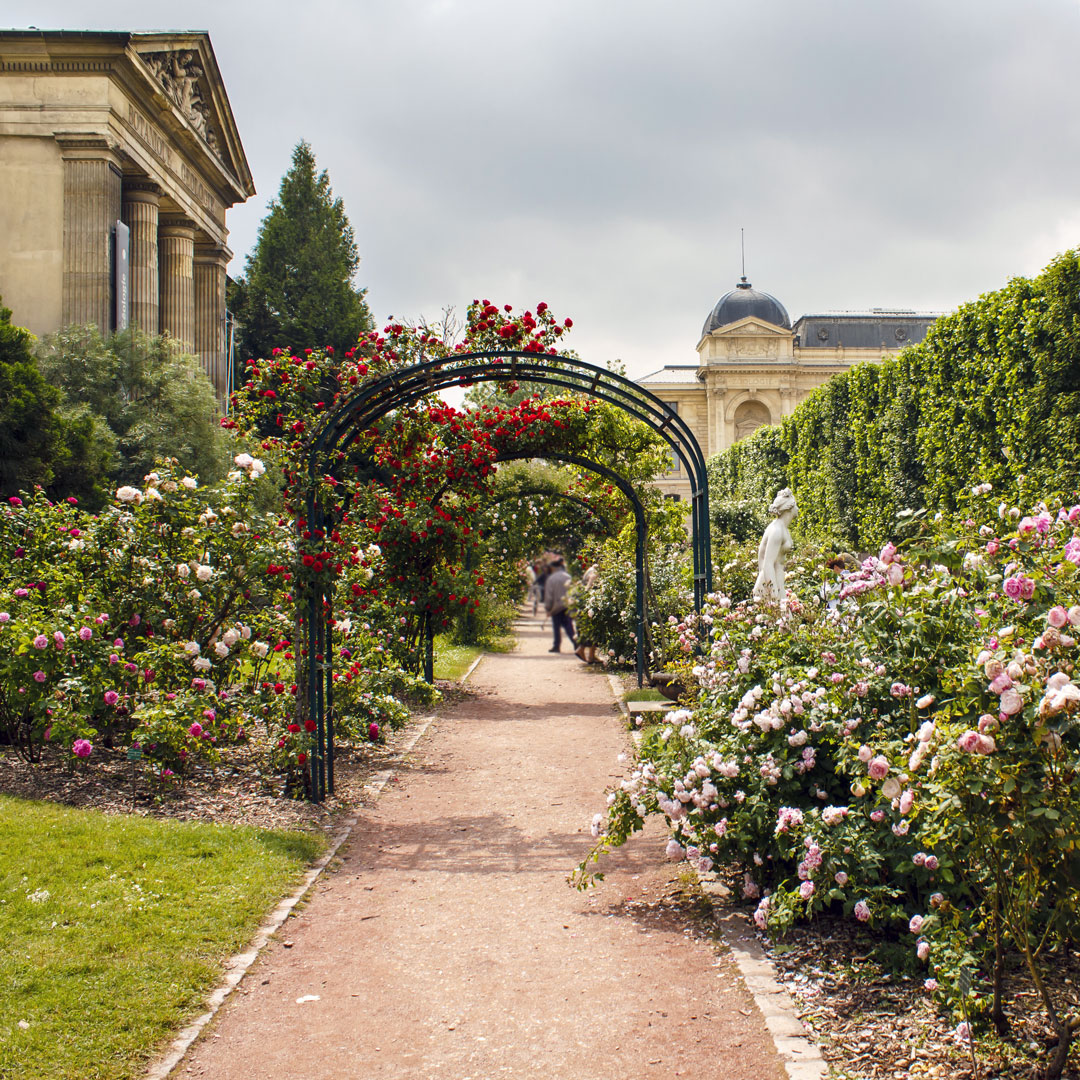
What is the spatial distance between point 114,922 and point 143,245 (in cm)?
2187

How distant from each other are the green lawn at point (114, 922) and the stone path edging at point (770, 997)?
1.94m

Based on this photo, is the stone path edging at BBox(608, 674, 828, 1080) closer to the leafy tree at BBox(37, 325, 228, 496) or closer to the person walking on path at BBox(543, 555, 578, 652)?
the person walking on path at BBox(543, 555, 578, 652)

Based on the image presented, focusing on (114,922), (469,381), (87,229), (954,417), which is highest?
(87,229)

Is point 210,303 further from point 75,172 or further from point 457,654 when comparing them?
point 457,654

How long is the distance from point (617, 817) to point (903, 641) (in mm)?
1722

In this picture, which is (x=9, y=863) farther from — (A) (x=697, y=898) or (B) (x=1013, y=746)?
(B) (x=1013, y=746)

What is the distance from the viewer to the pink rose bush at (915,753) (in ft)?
8.66

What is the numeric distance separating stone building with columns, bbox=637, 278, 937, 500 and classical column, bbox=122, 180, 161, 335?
37.1 m

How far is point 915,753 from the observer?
2699 mm

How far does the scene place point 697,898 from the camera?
15.7ft

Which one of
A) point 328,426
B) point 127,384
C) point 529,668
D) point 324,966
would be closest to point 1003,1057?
point 324,966

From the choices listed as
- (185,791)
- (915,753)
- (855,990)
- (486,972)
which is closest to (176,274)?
(185,791)

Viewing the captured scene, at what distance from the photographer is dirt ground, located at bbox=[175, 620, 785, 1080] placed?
326 cm

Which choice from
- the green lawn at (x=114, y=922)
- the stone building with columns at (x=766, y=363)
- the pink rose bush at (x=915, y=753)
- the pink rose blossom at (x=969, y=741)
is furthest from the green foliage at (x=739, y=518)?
the stone building with columns at (x=766, y=363)
